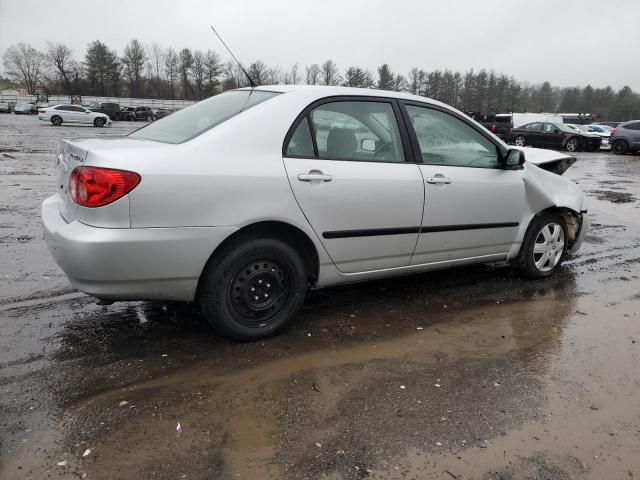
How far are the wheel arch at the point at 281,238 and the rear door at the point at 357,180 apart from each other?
0.12 metres

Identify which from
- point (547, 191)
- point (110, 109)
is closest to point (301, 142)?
point (547, 191)

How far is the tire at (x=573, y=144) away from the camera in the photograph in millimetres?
26203

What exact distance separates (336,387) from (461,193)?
1904 mm

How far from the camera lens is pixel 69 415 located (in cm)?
254

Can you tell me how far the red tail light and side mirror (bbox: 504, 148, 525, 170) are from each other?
2979mm

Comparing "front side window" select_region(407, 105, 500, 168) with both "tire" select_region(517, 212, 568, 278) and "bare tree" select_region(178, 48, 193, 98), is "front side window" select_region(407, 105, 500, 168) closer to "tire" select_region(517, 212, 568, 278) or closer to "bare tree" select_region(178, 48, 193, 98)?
"tire" select_region(517, 212, 568, 278)

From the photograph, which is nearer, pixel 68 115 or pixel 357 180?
pixel 357 180

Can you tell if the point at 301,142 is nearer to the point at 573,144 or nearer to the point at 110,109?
the point at 573,144

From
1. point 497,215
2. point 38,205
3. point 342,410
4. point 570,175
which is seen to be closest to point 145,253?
point 342,410

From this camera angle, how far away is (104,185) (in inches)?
108

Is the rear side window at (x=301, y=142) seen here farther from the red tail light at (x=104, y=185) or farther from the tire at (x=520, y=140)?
the tire at (x=520, y=140)

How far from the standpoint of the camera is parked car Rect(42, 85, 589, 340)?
2811mm

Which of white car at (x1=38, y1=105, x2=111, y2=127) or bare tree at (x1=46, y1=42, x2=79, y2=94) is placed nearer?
white car at (x1=38, y1=105, x2=111, y2=127)

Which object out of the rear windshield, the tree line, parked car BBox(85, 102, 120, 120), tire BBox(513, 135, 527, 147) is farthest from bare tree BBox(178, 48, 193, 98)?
the rear windshield
